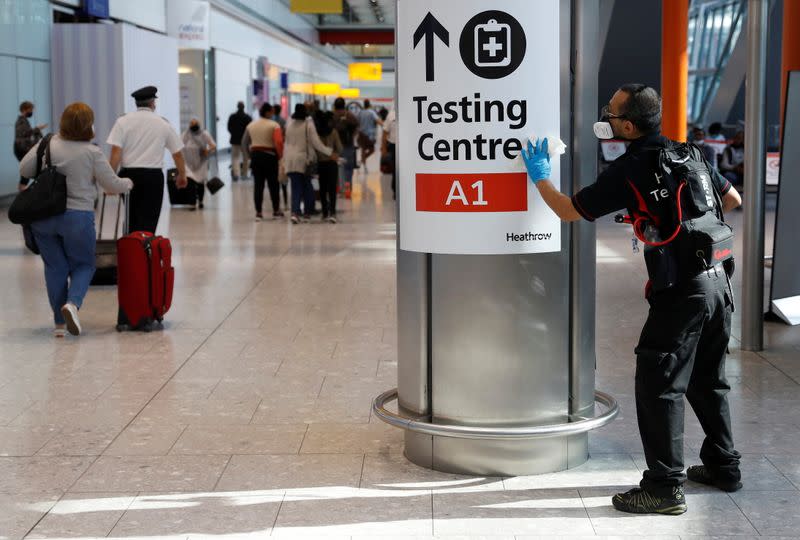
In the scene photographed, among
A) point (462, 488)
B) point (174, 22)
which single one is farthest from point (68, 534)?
point (174, 22)

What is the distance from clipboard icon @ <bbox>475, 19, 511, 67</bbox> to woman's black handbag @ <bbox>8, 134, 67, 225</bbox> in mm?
4080

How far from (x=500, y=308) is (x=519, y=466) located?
64 cm

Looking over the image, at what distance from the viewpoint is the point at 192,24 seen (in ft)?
83.2

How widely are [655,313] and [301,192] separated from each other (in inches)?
483

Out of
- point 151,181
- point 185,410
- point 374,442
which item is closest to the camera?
point 374,442

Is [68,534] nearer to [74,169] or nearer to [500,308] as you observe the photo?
[500,308]

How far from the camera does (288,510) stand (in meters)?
4.31

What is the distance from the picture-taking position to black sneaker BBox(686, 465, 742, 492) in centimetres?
448

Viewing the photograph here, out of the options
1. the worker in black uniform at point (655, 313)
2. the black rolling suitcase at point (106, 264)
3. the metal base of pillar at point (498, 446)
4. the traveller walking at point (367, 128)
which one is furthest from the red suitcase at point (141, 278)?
the traveller walking at point (367, 128)

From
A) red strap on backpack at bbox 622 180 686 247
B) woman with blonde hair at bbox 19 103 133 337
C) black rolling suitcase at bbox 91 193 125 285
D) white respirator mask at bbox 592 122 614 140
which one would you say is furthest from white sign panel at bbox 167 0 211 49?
red strap on backpack at bbox 622 180 686 247

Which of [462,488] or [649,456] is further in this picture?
[462,488]

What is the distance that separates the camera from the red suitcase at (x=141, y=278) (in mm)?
8039

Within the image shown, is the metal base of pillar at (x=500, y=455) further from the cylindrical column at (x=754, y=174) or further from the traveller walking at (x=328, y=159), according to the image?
the traveller walking at (x=328, y=159)

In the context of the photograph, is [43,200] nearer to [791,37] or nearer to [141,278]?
[141,278]
